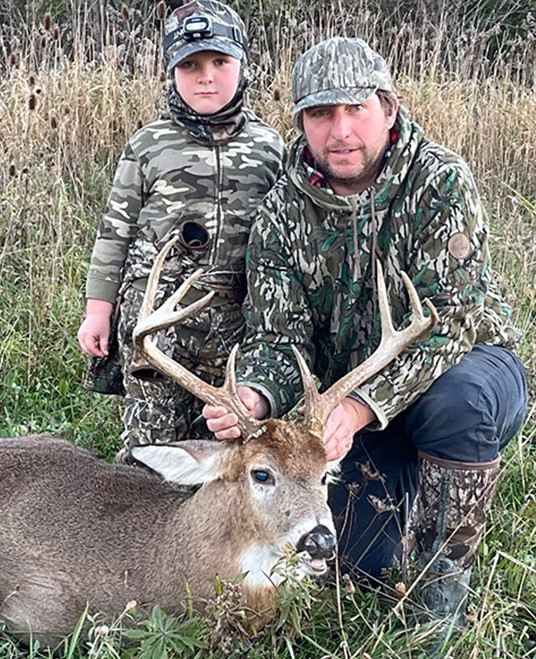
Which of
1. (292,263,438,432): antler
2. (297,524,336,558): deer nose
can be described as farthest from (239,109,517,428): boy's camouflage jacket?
(297,524,336,558): deer nose

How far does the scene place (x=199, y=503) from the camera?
337 centimetres

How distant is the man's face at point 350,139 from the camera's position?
11.5 feet

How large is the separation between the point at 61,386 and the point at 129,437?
0.90m

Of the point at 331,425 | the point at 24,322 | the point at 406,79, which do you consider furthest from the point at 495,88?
the point at 331,425

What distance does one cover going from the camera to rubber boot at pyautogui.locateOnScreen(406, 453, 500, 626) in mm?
3418

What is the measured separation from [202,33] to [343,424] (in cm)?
171

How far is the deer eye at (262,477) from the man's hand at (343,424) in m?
0.19

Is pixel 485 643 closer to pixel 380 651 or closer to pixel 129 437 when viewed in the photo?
pixel 380 651

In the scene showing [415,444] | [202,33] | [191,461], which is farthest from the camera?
[202,33]

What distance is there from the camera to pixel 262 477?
124 inches

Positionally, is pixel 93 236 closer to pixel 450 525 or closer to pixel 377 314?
pixel 377 314

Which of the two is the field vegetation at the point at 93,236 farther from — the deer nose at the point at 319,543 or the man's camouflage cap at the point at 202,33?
the man's camouflage cap at the point at 202,33

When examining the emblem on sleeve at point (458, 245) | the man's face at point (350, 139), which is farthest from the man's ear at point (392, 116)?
the emblem on sleeve at point (458, 245)

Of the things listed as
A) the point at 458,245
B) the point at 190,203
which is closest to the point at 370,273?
the point at 458,245
